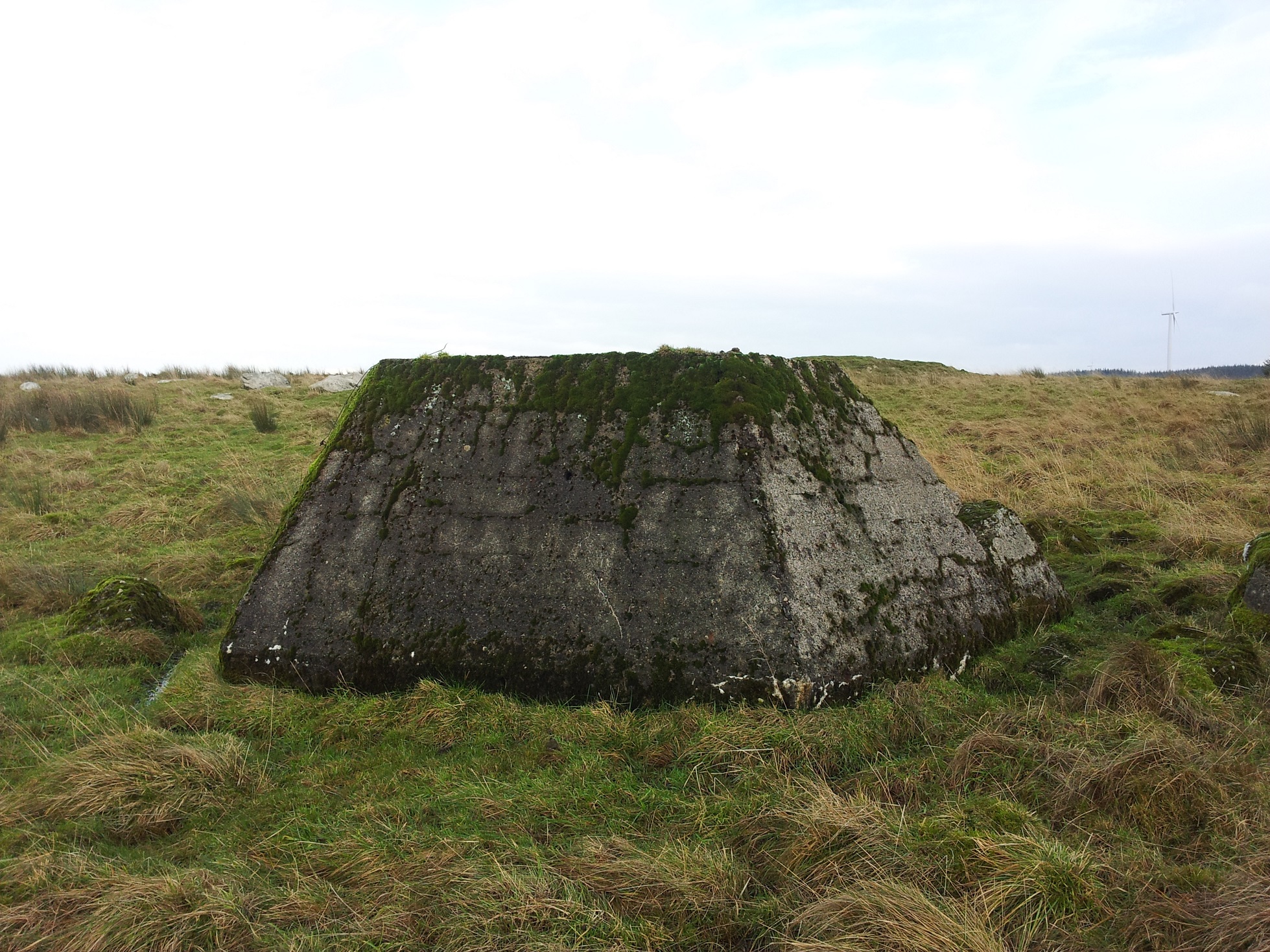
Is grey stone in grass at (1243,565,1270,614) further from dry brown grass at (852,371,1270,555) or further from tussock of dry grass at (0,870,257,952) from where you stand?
tussock of dry grass at (0,870,257,952)

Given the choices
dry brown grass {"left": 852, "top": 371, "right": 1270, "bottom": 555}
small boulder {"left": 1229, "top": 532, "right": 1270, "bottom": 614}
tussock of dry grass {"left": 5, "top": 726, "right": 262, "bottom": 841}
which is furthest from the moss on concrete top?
dry brown grass {"left": 852, "top": 371, "right": 1270, "bottom": 555}

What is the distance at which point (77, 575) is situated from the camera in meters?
7.63

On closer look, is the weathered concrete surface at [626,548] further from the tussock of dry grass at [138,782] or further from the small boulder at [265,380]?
the small boulder at [265,380]

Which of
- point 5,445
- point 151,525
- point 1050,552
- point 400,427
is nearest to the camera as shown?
point 400,427

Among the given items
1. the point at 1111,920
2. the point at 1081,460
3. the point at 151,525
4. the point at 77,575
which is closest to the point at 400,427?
the point at 77,575

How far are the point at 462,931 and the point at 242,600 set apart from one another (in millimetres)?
3519

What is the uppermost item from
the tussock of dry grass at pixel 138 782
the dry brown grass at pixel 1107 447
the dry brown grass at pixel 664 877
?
the dry brown grass at pixel 1107 447

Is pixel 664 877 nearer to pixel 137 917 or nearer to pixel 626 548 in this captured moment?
pixel 137 917

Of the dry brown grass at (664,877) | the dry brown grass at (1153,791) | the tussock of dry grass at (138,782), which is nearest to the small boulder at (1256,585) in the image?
the dry brown grass at (1153,791)

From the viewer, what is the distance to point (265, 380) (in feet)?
84.3

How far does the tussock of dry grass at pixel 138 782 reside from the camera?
358 cm

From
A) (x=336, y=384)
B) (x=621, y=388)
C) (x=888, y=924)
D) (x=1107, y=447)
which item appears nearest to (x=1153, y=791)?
(x=888, y=924)

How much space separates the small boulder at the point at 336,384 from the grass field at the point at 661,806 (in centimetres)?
1747

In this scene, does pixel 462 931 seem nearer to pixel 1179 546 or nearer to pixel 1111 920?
pixel 1111 920
